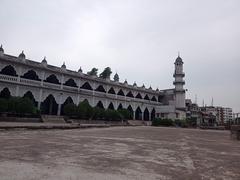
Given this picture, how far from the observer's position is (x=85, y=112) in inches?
1479

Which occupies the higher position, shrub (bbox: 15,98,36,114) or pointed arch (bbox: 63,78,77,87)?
pointed arch (bbox: 63,78,77,87)

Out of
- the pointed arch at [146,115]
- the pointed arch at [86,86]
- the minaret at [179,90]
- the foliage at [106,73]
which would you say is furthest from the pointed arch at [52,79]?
the minaret at [179,90]

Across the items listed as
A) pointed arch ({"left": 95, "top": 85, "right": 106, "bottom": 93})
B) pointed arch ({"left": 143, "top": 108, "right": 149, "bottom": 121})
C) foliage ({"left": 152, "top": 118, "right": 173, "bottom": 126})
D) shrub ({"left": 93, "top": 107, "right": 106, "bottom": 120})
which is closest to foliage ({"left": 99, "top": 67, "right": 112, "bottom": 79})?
pointed arch ({"left": 95, "top": 85, "right": 106, "bottom": 93})

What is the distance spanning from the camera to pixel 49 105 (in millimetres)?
41281

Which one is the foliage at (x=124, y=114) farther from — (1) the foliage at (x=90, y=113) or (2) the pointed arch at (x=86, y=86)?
(2) the pointed arch at (x=86, y=86)

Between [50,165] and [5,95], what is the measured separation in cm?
3463

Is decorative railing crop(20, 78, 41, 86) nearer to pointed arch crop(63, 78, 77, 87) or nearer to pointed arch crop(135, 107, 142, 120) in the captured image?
pointed arch crop(63, 78, 77, 87)

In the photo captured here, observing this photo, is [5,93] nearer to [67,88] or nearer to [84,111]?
[67,88]

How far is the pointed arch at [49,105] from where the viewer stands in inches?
1602

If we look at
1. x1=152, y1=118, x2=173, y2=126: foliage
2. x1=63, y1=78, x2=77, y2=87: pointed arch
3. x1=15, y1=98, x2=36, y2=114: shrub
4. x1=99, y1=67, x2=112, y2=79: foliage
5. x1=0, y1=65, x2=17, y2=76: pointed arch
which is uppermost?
x1=99, y1=67, x2=112, y2=79: foliage

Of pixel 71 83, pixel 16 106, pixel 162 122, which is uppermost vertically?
pixel 71 83

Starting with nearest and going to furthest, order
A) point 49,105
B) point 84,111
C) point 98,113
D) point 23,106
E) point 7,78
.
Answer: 1. point 23,106
2. point 7,78
3. point 84,111
4. point 98,113
5. point 49,105

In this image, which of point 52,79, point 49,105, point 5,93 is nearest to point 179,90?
point 52,79

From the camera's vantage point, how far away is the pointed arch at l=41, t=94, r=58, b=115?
133 ft
